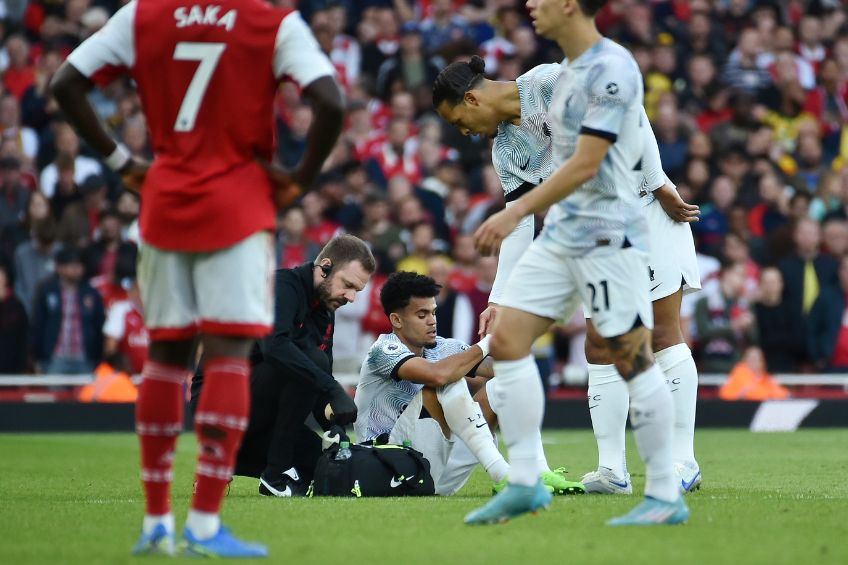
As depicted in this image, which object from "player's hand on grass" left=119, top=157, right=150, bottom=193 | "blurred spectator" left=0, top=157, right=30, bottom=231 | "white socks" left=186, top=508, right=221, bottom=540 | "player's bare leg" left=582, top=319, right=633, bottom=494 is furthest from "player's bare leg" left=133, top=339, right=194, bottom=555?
"blurred spectator" left=0, top=157, right=30, bottom=231

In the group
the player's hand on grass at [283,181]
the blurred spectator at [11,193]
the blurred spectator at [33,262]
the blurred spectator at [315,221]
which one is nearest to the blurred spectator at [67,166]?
the blurred spectator at [11,193]

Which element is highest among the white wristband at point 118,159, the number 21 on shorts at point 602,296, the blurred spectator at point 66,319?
the white wristband at point 118,159

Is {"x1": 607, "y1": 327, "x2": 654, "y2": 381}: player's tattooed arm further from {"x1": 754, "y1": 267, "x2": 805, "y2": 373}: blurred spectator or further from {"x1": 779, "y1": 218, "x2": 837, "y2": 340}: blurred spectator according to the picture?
{"x1": 779, "y1": 218, "x2": 837, "y2": 340}: blurred spectator

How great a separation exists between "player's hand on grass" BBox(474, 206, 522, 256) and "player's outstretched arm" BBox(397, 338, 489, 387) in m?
2.13

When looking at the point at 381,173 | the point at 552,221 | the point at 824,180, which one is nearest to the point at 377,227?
the point at 381,173

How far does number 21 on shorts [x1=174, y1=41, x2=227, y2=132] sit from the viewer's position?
18.4ft

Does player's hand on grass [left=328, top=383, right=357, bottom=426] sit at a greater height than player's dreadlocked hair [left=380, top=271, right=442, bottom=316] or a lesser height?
lesser

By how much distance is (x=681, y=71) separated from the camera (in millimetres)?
19703

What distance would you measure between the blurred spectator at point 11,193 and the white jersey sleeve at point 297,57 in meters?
11.0

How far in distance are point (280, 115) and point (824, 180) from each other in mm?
6583

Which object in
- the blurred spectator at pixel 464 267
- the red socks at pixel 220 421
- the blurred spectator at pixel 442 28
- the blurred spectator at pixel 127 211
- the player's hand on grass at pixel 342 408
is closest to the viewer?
the red socks at pixel 220 421

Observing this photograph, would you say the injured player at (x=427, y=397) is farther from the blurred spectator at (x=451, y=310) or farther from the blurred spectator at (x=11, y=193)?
the blurred spectator at (x=11, y=193)

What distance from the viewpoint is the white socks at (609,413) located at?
317 inches

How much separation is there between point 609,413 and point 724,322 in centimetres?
815
